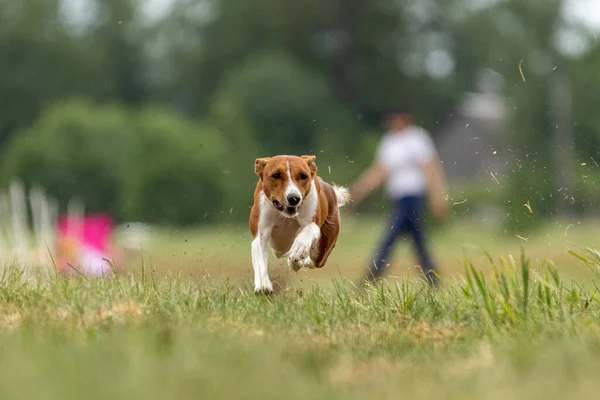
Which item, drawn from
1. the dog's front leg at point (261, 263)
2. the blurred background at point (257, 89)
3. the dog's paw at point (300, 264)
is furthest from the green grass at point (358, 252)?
the blurred background at point (257, 89)

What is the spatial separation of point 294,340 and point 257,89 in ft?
139

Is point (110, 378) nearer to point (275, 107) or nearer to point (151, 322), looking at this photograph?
point (151, 322)

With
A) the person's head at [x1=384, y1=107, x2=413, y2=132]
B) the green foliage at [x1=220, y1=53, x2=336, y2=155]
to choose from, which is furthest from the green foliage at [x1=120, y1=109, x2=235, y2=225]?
the person's head at [x1=384, y1=107, x2=413, y2=132]

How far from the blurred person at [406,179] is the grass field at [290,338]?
2.35 metres

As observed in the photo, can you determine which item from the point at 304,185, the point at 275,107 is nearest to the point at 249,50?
the point at 275,107

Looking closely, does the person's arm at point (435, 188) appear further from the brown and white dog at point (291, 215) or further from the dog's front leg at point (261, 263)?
the dog's front leg at point (261, 263)

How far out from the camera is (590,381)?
13.8 feet

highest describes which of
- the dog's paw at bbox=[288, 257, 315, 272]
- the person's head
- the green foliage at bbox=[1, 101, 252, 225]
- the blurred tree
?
the blurred tree

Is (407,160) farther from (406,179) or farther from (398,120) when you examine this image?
(398,120)

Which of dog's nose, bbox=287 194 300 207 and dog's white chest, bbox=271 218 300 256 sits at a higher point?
dog's nose, bbox=287 194 300 207

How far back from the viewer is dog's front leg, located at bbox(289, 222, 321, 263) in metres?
6.67

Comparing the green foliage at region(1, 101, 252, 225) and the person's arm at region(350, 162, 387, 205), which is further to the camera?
the green foliage at region(1, 101, 252, 225)

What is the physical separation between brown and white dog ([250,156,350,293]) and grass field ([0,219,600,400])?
0.22m

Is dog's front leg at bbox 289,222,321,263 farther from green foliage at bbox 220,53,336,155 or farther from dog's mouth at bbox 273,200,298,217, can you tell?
green foliage at bbox 220,53,336,155
